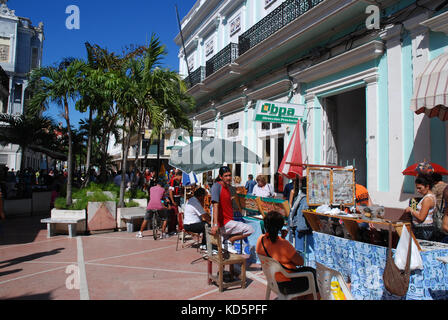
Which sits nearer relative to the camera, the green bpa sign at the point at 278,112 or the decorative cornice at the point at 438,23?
the decorative cornice at the point at 438,23

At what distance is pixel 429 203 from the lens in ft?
13.4

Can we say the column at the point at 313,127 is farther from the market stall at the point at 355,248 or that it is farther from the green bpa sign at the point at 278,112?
the market stall at the point at 355,248

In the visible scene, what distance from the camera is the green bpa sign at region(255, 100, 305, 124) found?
350 inches

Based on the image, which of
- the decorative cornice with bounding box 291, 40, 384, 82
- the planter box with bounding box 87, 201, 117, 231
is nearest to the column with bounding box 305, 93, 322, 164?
the decorative cornice with bounding box 291, 40, 384, 82

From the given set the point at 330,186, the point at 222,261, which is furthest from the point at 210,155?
the point at 222,261

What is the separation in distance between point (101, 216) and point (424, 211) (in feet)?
26.5

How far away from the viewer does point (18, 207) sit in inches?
519

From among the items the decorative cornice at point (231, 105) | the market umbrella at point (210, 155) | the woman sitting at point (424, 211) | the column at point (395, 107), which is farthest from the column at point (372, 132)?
the decorative cornice at point (231, 105)

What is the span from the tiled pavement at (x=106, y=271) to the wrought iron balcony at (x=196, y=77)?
11.2m

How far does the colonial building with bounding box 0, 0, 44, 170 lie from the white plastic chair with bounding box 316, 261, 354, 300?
37109 mm

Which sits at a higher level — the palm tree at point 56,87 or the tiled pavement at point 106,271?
the palm tree at point 56,87

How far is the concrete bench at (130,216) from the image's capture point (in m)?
9.52
